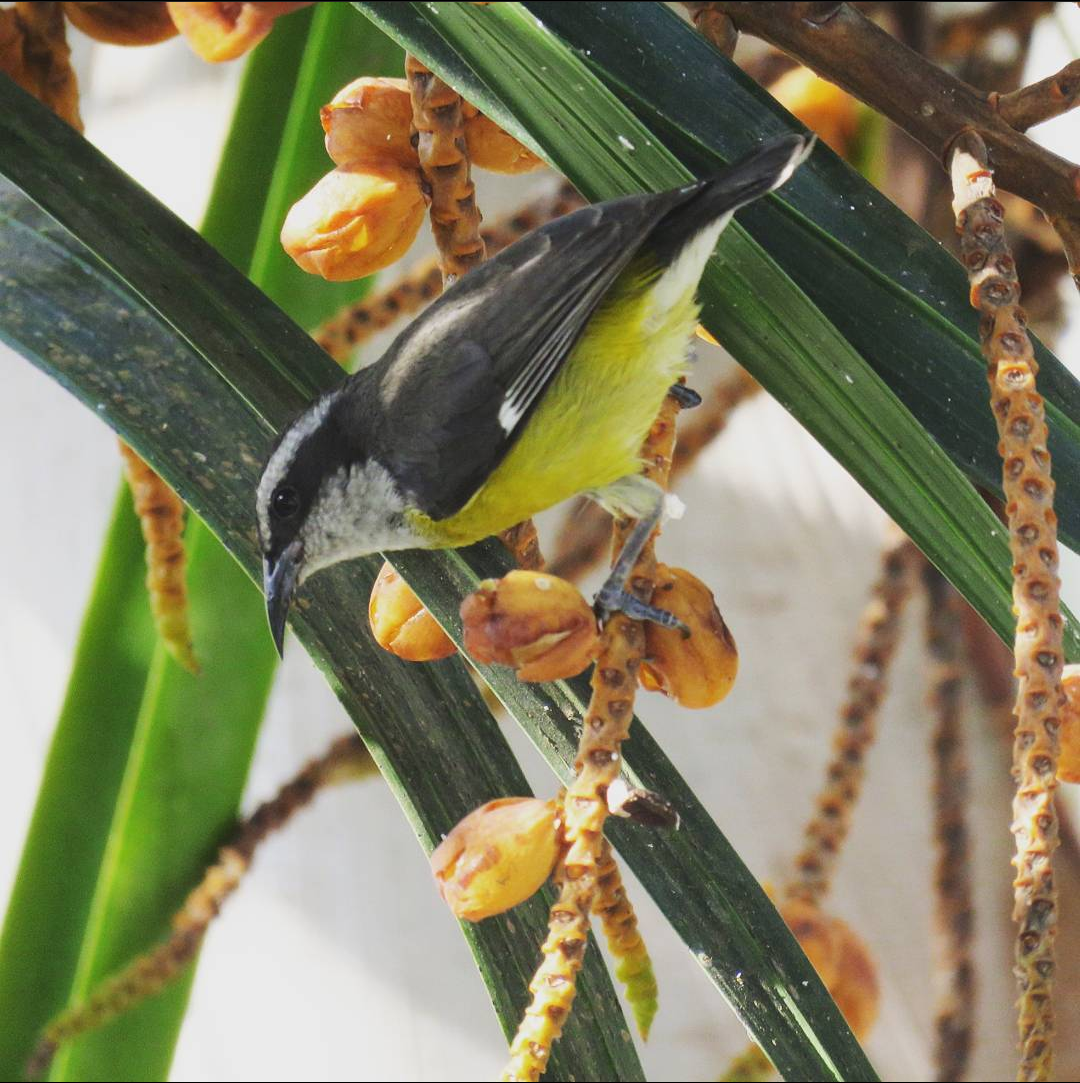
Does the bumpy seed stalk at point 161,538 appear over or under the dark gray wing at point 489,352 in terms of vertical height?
under

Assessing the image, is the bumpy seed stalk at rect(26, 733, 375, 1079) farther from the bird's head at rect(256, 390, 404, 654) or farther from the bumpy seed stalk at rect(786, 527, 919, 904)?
the bumpy seed stalk at rect(786, 527, 919, 904)

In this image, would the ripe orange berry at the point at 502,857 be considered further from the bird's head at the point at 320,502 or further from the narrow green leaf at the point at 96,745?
the narrow green leaf at the point at 96,745

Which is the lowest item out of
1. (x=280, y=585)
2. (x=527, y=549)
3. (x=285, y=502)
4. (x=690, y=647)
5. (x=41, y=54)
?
(x=690, y=647)

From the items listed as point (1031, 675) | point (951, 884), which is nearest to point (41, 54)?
point (1031, 675)

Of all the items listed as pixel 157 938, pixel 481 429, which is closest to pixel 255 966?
pixel 157 938

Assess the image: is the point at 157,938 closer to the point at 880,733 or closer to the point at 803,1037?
the point at 803,1037

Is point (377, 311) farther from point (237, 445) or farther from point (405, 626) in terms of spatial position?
point (405, 626)

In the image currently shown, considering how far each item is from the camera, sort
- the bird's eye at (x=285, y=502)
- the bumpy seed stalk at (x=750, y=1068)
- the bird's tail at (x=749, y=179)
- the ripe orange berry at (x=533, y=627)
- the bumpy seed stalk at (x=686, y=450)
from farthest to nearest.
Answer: the bumpy seed stalk at (x=686, y=450), the bird's eye at (x=285, y=502), the bumpy seed stalk at (x=750, y=1068), the bird's tail at (x=749, y=179), the ripe orange berry at (x=533, y=627)

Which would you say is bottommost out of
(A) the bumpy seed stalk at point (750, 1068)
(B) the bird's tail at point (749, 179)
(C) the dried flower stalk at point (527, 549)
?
(A) the bumpy seed stalk at point (750, 1068)

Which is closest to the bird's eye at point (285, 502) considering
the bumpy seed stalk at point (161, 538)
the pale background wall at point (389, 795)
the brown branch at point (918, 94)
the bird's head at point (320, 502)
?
the bird's head at point (320, 502)
